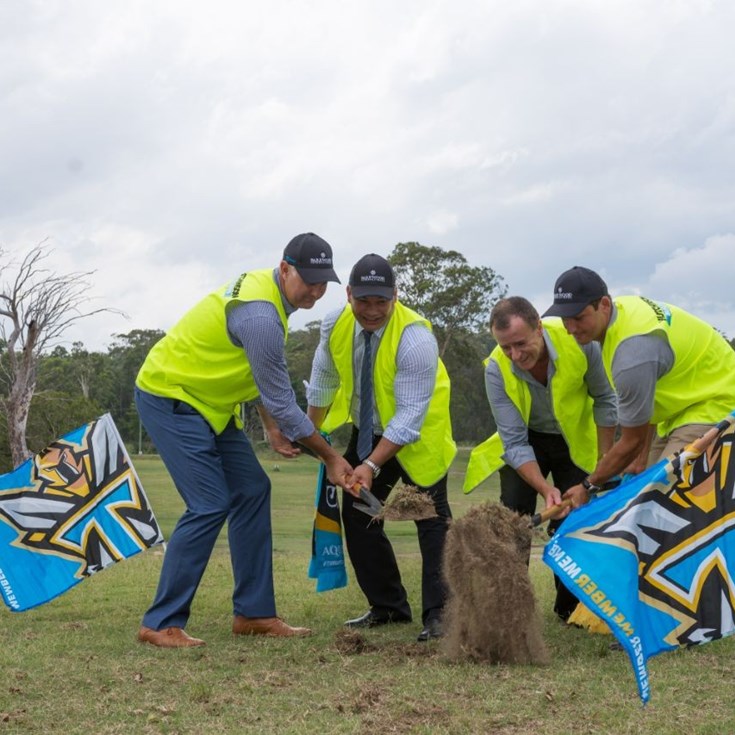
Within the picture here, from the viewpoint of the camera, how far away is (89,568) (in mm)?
8055

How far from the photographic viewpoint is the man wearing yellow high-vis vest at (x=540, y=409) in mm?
6965

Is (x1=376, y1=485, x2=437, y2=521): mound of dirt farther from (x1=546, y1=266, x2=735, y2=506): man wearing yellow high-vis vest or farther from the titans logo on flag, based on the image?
the titans logo on flag

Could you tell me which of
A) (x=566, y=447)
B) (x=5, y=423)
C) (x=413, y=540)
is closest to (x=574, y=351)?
(x=566, y=447)

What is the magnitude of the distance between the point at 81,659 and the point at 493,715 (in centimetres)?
270

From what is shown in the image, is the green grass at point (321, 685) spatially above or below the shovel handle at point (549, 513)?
below

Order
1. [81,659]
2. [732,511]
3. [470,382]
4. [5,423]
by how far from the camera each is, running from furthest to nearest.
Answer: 1. [470,382]
2. [5,423]
3. [81,659]
4. [732,511]

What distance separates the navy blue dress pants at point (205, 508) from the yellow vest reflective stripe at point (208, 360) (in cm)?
10

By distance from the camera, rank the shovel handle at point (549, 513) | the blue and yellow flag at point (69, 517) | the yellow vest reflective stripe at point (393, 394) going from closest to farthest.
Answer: the shovel handle at point (549, 513) < the yellow vest reflective stripe at point (393, 394) < the blue and yellow flag at point (69, 517)

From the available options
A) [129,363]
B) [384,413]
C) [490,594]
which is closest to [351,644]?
[490,594]

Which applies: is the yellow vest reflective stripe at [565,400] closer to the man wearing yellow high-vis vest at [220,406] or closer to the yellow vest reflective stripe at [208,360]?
the man wearing yellow high-vis vest at [220,406]

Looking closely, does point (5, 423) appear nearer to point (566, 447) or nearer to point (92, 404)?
point (92, 404)

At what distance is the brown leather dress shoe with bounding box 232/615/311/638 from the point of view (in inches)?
291

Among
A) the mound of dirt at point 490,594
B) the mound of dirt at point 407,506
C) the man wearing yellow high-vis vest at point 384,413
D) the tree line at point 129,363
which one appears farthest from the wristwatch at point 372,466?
the tree line at point 129,363

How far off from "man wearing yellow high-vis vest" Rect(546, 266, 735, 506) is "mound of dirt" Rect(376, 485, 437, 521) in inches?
37.0
